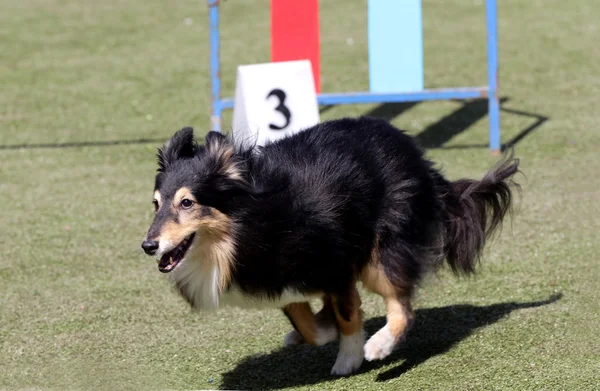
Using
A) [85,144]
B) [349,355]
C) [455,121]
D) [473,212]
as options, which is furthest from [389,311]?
[85,144]

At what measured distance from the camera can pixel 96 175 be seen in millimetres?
8438

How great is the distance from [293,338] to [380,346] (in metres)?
0.58

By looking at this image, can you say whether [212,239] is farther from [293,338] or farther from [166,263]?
[293,338]

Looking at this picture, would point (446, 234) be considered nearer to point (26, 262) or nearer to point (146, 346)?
point (146, 346)


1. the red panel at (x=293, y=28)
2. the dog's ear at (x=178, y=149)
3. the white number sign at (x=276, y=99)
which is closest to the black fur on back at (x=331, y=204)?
the dog's ear at (x=178, y=149)

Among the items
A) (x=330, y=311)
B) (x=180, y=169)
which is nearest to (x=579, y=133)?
(x=330, y=311)

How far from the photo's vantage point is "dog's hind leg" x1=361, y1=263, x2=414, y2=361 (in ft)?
14.0

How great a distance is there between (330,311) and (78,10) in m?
10.9

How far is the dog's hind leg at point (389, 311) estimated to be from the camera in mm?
4281

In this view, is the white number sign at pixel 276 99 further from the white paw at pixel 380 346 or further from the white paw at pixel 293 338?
the white paw at pixel 380 346

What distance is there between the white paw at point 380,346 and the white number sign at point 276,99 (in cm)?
346

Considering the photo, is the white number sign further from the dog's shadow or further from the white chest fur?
the white chest fur

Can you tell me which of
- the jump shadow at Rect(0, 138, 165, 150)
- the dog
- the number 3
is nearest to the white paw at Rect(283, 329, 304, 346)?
the dog

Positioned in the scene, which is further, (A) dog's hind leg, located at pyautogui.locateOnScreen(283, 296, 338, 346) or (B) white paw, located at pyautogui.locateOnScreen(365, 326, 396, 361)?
(A) dog's hind leg, located at pyautogui.locateOnScreen(283, 296, 338, 346)
